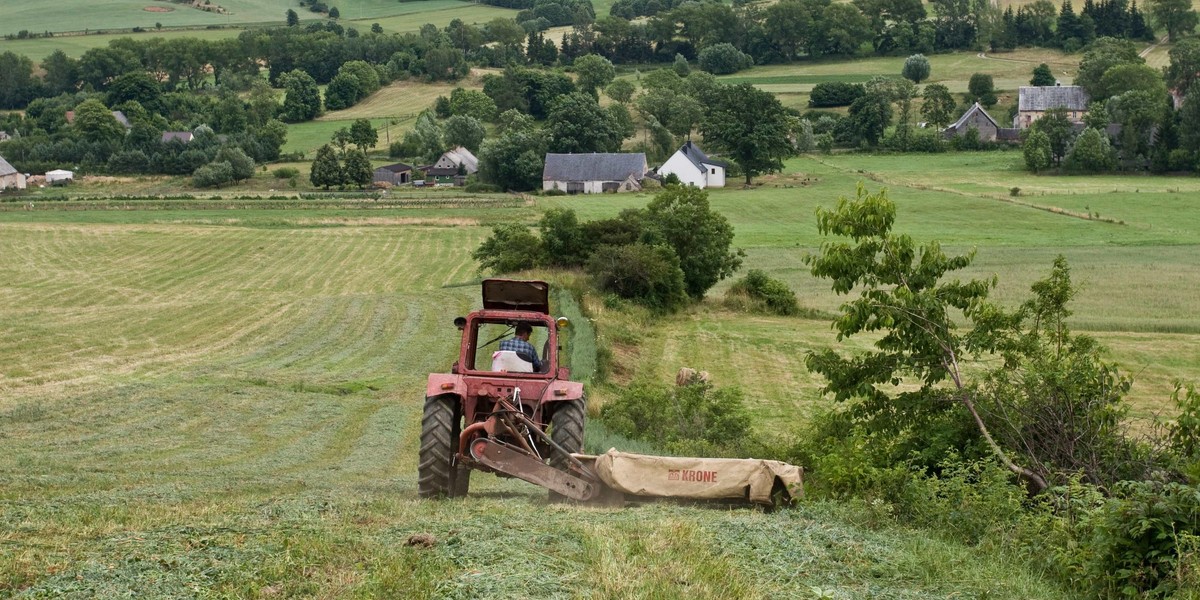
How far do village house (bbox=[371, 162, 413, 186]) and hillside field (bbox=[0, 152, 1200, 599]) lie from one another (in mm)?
22306

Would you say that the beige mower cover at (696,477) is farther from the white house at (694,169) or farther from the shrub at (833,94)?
the shrub at (833,94)

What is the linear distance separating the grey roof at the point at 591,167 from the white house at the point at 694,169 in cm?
244

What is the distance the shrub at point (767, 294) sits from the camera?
4359 centimetres

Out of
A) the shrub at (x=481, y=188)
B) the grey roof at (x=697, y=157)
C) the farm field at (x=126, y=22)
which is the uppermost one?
the farm field at (x=126, y=22)

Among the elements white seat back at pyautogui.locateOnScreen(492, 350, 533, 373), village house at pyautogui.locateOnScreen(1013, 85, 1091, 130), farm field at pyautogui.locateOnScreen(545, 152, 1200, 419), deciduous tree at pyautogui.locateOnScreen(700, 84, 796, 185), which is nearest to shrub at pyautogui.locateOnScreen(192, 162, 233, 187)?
farm field at pyautogui.locateOnScreen(545, 152, 1200, 419)

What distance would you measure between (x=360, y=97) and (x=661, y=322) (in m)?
113

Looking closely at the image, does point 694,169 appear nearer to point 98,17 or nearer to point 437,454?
point 437,454

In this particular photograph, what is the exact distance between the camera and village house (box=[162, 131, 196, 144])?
11524 cm

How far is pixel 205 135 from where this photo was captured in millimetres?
113000

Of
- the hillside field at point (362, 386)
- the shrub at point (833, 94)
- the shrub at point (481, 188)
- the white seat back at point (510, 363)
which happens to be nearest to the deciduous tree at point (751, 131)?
the hillside field at point (362, 386)

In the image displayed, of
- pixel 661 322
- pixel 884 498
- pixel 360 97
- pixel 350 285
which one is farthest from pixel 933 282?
pixel 360 97

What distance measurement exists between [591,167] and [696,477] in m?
83.1

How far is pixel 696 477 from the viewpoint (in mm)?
13195

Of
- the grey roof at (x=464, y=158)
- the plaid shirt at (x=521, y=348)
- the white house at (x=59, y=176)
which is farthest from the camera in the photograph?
the grey roof at (x=464, y=158)
